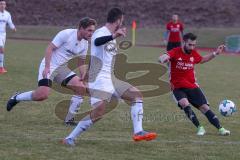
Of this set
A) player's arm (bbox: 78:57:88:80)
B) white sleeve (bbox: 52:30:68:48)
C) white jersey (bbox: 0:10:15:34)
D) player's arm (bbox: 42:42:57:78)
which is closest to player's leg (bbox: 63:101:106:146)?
player's arm (bbox: 42:42:57:78)

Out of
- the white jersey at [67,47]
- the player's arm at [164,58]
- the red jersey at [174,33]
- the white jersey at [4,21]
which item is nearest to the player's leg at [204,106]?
the player's arm at [164,58]

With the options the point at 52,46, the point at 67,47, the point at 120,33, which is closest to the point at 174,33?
the point at 67,47

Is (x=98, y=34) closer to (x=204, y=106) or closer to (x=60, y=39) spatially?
(x=60, y=39)

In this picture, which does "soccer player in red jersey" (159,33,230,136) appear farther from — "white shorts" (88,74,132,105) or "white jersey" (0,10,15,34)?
"white jersey" (0,10,15,34)

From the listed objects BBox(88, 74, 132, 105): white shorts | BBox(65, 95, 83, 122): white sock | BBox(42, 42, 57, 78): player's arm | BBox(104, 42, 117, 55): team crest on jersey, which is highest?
BBox(104, 42, 117, 55): team crest on jersey

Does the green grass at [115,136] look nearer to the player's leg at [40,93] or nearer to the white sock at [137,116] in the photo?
the white sock at [137,116]

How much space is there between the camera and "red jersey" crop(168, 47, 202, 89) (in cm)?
953

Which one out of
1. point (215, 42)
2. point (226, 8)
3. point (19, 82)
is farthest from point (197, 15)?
point (19, 82)

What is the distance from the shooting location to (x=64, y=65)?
9703 millimetres

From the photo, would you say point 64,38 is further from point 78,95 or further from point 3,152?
point 3,152

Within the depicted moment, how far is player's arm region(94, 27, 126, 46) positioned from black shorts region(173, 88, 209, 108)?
201 centimetres

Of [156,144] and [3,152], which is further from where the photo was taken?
[156,144]

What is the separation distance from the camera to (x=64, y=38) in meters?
9.22

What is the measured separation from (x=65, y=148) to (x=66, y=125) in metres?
2.02
